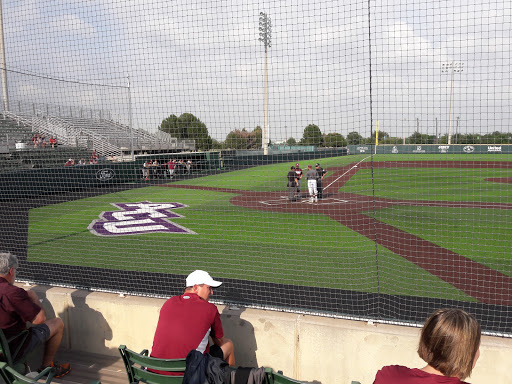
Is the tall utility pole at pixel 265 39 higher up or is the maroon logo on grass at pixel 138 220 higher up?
the tall utility pole at pixel 265 39

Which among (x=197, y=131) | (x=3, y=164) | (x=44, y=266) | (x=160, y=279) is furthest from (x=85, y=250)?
(x=3, y=164)

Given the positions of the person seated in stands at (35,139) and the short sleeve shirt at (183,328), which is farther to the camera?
the person seated in stands at (35,139)

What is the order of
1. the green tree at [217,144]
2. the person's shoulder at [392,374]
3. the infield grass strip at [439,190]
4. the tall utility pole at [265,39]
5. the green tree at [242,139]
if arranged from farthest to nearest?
the infield grass strip at [439,190], the green tree at [217,144], the green tree at [242,139], the tall utility pole at [265,39], the person's shoulder at [392,374]

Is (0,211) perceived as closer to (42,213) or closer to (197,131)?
(42,213)

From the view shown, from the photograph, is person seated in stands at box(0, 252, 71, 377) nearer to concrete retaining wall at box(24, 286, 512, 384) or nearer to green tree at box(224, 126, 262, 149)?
concrete retaining wall at box(24, 286, 512, 384)

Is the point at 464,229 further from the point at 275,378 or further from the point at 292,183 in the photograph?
the point at 275,378

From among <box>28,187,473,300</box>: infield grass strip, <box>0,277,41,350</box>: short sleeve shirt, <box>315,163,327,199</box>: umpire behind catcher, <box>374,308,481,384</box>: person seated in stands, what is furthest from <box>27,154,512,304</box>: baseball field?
<box>0,277,41,350</box>: short sleeve shirt

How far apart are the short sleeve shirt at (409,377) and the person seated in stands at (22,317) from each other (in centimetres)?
279

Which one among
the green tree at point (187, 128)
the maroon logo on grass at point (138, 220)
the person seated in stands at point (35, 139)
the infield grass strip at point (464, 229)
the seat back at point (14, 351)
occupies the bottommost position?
the infield grass strip at point (464, 229)

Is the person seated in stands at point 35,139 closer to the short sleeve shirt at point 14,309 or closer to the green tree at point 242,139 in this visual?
the green tree at point 242,139

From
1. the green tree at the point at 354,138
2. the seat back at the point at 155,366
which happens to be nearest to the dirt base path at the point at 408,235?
the green tree at the point at 354,138

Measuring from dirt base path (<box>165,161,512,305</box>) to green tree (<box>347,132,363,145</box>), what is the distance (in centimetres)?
69

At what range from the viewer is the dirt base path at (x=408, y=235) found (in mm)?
6270

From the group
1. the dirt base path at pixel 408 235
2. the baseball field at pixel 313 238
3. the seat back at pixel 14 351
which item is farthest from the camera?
the baseball field at pixel 313 238
